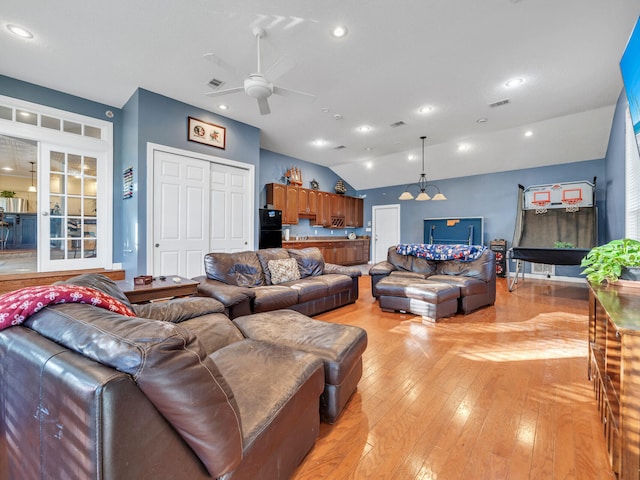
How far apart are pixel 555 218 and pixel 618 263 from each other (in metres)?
5.42

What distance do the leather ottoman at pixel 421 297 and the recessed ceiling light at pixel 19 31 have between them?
484 cm

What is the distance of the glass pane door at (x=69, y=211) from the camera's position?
3988 mm

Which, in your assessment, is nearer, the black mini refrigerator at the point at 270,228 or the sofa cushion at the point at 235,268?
the sofa cushion at the point at 235,268

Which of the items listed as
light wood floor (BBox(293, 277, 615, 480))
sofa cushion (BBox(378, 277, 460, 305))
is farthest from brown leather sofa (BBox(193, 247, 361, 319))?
light wood floor (BBox(293, 277, 615, 480))

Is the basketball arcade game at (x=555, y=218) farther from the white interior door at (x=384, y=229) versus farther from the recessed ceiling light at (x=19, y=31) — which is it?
Answer: the recessed ceiling light at (x=19, y=31)

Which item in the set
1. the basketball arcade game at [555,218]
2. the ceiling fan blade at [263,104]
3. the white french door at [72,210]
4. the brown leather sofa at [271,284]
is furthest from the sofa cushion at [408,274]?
the white french door at [72,210]

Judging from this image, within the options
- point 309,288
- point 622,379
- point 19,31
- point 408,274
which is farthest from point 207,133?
point 622,379

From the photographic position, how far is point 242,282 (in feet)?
11.4

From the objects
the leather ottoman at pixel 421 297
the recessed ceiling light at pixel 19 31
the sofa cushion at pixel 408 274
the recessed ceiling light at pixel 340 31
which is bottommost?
the leather ottoman at pixel 421 297

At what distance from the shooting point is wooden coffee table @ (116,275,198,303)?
253cm

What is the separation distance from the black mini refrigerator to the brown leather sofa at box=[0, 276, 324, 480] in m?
4.97

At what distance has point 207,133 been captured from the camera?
4.64 metres

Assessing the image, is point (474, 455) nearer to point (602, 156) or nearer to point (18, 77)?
point (18, 77)

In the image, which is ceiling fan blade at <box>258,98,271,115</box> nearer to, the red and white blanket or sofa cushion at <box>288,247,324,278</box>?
sofa cushion at <box>288,247,324,278</box>
